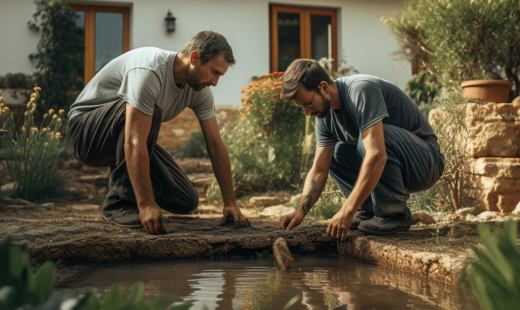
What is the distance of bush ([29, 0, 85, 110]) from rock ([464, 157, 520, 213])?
537 centimetres

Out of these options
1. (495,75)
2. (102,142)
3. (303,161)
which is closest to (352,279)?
(102,142)

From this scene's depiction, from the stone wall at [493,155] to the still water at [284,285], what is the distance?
192cm

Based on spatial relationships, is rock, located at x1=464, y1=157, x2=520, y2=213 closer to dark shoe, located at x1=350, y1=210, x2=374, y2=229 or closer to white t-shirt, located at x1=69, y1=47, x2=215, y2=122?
dark shoe, located at x1=350, y1=210, x2=374, y2=229

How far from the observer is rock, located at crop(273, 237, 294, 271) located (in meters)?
2.22

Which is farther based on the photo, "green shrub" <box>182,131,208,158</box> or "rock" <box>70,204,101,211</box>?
"green shrub" <box>182,131,208,158</box>

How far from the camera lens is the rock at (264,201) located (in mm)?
4793

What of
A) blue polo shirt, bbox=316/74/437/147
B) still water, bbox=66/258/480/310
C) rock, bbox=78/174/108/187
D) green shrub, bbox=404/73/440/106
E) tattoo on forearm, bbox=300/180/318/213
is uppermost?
green shrub, bbox=404/73/440/106

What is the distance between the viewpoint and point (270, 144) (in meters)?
5.23

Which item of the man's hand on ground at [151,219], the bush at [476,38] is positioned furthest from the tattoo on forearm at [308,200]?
the bush at [476,38]

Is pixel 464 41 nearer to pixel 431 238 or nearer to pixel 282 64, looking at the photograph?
pixel 431 238

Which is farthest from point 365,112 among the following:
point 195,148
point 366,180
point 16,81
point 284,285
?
point 16,81

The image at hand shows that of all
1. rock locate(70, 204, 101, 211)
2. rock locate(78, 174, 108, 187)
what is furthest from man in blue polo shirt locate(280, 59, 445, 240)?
rock locate(78, 174, 108, 187)

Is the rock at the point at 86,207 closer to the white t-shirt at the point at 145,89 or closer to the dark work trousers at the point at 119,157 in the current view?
the dark work trousers at the point at 119,157

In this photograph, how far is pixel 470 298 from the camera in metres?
1.71
